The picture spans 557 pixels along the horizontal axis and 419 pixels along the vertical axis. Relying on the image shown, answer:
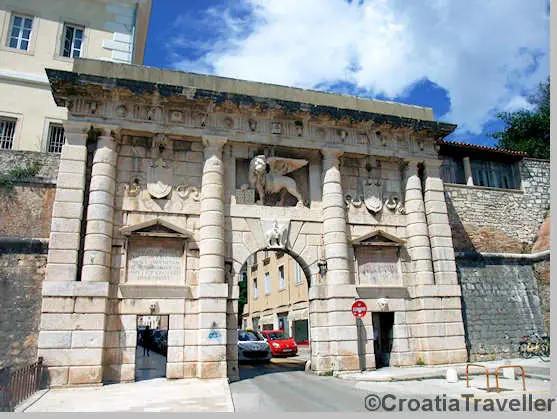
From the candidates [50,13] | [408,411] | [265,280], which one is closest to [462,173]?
[408,411]

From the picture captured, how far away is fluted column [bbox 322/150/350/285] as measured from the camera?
46.0 ft

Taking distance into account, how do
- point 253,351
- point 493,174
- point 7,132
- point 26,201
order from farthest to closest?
point 493,174, point 253,351, point 7,132, point 26,201

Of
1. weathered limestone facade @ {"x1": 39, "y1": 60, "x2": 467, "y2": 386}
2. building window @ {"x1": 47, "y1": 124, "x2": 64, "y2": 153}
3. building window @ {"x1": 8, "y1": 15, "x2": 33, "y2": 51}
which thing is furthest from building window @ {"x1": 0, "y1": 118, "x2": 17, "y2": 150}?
weathered limestone facade @ {"x1": 39, "y1": 60, "x2": 467, "y2": 386}

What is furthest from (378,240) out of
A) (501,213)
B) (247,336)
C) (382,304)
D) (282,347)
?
(282,347)

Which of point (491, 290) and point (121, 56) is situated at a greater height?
point (121, 56)

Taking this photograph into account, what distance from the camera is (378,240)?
14.9m

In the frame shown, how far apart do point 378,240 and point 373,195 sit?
5.24 feet

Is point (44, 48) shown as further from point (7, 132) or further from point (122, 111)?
point (122, 111)

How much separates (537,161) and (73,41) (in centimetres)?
2101

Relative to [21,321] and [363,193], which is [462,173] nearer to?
[363,193]

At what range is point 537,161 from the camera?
827 inches

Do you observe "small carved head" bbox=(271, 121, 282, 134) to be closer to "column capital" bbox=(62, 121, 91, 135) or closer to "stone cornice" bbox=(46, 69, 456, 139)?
"stone cornice" bbox=(46, 69, 456, 139)

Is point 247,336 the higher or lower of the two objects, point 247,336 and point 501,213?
the lower

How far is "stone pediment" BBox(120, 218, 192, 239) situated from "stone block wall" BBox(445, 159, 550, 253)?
1112 cm
